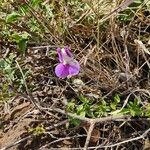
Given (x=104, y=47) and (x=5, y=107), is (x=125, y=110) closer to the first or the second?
(x=104, y=47)

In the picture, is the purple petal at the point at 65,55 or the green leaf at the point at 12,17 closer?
the purple petal at the point at 65,55

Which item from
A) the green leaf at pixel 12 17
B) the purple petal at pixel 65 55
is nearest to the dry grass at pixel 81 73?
the green leaf at pixel 12 17

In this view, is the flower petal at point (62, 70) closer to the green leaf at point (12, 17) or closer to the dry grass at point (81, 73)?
the dry grass at point (81, 73)

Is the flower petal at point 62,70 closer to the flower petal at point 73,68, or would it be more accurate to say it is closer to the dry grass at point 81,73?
the flower petal at point 73,68

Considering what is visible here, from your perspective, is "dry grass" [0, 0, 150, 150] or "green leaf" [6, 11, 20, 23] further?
"green leaf" [6, 11, 20, 23]

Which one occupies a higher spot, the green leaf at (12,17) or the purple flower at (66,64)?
the green leaf at (12,17)

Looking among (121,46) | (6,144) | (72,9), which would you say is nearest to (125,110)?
(121,46)

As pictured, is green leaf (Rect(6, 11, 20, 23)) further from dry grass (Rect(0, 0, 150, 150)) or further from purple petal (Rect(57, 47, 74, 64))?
purple petal (Rect(57, 47, 74, 64))

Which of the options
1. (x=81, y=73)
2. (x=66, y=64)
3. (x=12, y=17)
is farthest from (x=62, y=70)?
(x=12, y=17)

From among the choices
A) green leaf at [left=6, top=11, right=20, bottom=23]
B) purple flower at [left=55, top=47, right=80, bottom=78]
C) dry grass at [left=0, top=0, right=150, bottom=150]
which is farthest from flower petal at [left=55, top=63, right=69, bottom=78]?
green leaf at [left=6, top=11, right=20, bottom=23]
